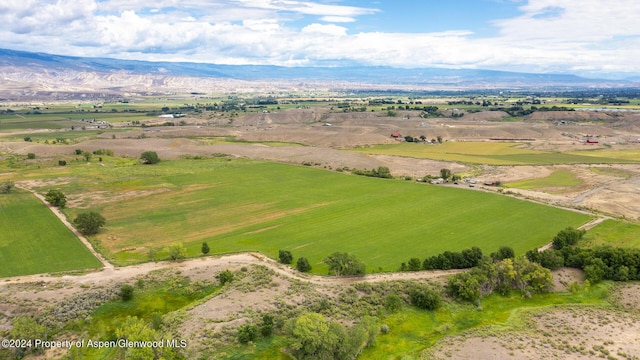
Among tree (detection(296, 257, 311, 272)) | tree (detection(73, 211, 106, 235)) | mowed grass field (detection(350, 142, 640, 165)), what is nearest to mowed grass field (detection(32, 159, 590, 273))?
tree (detection(73, 211, 106, 235))

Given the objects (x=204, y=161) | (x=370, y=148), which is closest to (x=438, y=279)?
(x=204, y=161)

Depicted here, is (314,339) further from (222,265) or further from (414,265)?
(414,265)

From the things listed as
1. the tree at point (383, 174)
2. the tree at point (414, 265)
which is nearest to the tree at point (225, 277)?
the tree at point (414, 265)

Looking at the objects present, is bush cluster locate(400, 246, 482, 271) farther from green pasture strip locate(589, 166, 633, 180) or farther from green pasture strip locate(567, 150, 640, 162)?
green pasture strip locate(567, 150, 640, 162)

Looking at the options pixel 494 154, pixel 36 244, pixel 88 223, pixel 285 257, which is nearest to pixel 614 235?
pixel 285 257

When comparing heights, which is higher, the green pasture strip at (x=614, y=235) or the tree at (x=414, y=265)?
the green pasture strip at (x=614, y=235)

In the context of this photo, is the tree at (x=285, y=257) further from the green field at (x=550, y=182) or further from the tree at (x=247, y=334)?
the green field at (x=550, y=182)
